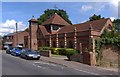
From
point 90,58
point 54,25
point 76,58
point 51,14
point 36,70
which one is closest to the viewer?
point 36,70

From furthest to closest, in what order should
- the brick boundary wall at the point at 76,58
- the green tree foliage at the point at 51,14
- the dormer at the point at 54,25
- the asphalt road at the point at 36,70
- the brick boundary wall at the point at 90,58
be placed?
1. the green tree foliage at the point at 51,14
2. the dormer at the point at 54,25
3. the brick boundary wall at the point at 76,58
4. the brick boundary wall at the point at 90,58
5. the asphalt road at the point at 36,70

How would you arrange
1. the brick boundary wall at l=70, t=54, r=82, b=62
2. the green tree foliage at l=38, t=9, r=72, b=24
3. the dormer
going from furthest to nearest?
the green tree foliage at l=38, t=9, r=72, b=24 < the dormer < the brick boundary wall at l=70, t=54, r=82, b=62

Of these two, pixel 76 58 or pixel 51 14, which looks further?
pixel 51 14

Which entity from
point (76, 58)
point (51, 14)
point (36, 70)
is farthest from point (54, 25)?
point (36, 70)

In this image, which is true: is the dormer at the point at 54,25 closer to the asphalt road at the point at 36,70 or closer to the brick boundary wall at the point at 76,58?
the brick boundary wall at the point at 76,58

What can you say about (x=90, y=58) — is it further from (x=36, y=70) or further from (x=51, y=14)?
(x=51, y=14)

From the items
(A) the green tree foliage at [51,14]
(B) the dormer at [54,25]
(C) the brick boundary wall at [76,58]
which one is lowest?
(C) the brick boundary wall at [76,58]

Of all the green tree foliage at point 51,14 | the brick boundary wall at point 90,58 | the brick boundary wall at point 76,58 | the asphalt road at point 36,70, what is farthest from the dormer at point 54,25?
the asphalt road at point 36,70

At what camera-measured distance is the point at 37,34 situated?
60.3m

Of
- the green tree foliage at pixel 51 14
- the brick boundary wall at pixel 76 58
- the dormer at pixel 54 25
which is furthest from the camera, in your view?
the green tree foliage at pixel 51 14

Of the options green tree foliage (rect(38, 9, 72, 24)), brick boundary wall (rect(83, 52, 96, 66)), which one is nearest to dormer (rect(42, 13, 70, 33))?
green tree foliage (rect(38, 9, 72, 24))

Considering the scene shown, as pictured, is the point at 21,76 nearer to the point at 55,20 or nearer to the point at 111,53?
the point at 111,53

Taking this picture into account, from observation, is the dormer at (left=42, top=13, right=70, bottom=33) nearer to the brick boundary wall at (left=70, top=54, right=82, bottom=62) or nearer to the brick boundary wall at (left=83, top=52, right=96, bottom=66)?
the brick boundary wall at (left=70, top=54, right=82, bottom=62)

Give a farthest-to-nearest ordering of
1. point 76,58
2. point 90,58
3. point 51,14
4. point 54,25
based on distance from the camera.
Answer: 1. point 51,14
2. point 54,25
3. point 76,58
4. point 90,58
